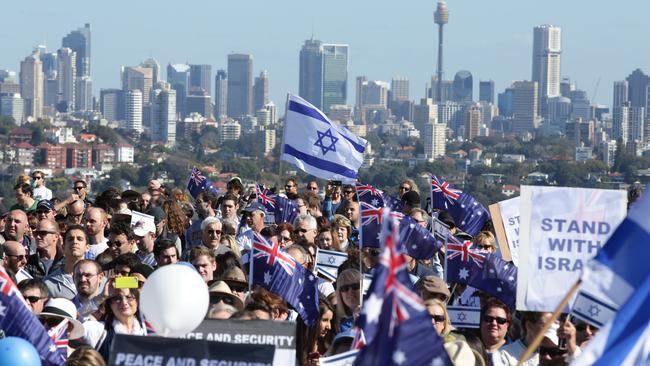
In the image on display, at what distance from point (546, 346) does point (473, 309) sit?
5.35 feet

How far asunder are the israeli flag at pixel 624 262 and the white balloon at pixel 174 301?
5.56ft

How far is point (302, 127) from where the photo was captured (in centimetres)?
1594

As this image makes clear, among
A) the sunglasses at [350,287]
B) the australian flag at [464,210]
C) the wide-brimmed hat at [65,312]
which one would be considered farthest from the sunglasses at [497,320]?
the australian flag at [464,210]

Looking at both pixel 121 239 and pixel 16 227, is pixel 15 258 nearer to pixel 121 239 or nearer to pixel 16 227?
pixel 121 239

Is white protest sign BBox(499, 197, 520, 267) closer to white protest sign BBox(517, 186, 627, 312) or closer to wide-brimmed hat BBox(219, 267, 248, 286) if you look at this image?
wide-brimmed hat BBox(219, 267, 248, 286)

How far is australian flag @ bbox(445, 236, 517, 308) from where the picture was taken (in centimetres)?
1023

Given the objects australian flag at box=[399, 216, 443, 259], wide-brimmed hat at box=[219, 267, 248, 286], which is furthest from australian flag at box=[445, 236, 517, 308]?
wide-brimmed hat at box=[219, 267, 248, 286]

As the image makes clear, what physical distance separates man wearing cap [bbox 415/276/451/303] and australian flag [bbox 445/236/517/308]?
0.77 meters

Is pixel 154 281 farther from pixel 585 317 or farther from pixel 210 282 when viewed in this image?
pixel 210 282

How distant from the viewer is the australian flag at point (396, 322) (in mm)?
5496

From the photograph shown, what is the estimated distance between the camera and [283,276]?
993 cm

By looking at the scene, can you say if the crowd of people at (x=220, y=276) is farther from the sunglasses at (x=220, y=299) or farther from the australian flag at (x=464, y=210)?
the australian flag at (x=464, y=210)

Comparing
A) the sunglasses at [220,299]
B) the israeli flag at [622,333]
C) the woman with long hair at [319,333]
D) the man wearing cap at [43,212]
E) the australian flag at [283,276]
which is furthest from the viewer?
the man wearing cap at [43,212]

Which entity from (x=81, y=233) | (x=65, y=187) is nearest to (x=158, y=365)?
(x=81, y=233)
